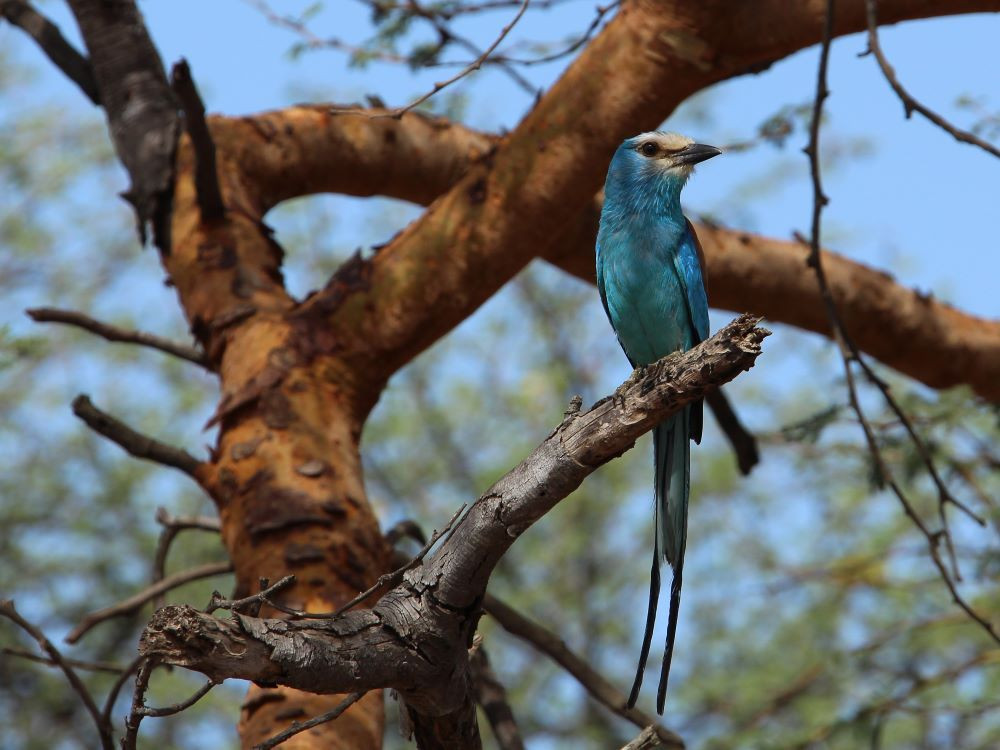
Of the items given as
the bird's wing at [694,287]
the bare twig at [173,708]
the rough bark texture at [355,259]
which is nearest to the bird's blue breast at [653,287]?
the bird's wing at [694,287]

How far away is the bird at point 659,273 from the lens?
11.7 feet

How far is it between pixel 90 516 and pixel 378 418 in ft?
11.8

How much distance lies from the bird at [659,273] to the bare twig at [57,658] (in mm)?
1631

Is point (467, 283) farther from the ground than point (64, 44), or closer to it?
closer to it

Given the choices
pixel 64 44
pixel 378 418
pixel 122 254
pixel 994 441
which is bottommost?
pixel 994 441

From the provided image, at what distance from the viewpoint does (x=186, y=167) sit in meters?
5.14

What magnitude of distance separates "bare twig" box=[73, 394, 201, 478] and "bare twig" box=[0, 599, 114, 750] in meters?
0.99

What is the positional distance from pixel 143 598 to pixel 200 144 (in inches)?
66.1

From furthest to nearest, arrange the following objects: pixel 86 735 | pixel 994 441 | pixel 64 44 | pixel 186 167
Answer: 1. pixel 86 735
2. pixel 994 441
3. pixel 64 44
4. pixel 186 167

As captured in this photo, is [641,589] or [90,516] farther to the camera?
[641,589]

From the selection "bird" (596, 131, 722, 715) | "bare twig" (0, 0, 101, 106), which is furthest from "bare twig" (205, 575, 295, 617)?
"bare twig" (0, 0, 101, 106)

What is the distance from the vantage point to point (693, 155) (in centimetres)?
443

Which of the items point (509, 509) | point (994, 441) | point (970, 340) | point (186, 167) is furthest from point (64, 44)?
point (994, 441)

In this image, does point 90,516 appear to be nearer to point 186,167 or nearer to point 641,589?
point 641,589
